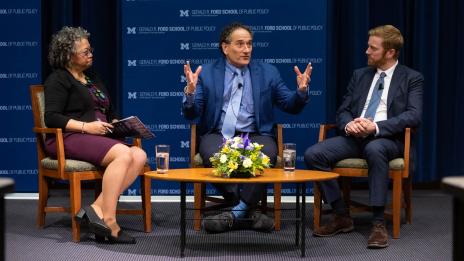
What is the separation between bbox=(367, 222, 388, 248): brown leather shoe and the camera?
426 centimetres

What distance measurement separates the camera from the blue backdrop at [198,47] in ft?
18.9

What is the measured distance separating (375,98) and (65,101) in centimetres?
201

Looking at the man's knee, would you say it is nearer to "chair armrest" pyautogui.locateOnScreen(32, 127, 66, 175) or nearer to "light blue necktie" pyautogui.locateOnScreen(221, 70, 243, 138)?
"light blue necktie" pyautogui.locateOnScreen(221, 70, 243, 138)

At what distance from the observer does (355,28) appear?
625cm

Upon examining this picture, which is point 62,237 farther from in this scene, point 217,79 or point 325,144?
point 325,144

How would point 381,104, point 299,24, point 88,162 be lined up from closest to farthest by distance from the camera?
point 88,162 < point 381,104 < point 299,24

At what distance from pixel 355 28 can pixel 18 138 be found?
2.95 meters

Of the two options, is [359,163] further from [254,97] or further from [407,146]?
[254,97]

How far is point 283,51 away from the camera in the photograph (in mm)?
5789

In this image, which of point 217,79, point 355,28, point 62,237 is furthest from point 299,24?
point 62,237

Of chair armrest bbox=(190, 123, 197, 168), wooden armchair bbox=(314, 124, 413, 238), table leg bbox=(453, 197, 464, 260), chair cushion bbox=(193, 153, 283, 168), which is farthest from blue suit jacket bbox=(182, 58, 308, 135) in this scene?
table leg bbox=(453, 197, 464, 260)

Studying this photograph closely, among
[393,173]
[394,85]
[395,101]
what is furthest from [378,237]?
[394,85]

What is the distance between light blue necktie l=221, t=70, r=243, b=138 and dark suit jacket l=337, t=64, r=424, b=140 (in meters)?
0.69

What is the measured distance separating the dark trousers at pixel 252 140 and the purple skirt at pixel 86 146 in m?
0.58
